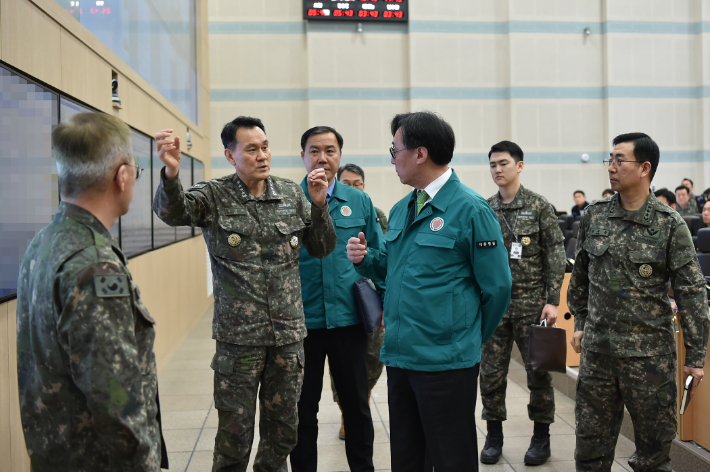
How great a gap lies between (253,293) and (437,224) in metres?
0.80

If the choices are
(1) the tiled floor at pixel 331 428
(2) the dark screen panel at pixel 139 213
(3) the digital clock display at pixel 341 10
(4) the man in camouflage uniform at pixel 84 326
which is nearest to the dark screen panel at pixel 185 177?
(2) the dark screen panel at pixel 139 213

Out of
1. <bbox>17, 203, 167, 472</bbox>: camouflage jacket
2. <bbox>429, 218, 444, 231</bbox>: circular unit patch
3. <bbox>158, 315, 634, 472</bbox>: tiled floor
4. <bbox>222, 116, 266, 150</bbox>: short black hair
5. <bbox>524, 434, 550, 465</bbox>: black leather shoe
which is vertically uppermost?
<bbox>222, 116, 266, 150</bbox>: short black hair

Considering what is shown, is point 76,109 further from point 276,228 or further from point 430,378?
point 430,378

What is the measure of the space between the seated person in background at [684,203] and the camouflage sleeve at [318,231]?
7.89 m

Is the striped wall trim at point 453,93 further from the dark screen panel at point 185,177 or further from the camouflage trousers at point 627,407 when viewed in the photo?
the camouflage trousers at point 627,407

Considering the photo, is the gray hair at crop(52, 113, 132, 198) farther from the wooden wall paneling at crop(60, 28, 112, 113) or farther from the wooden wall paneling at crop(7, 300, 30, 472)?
the wooden wall paneling at crop(60, 28, 112, 113)

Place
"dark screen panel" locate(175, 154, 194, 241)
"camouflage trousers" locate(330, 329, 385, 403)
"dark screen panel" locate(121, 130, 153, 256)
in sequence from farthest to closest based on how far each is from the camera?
Answer: 1. "dark screen panel" locate(175, 154, 194, 241)
2. "dark screen panel" locate(121, 130, 153, 256)
3. "camouflage trousers" locate(330, 329, 385, 403)

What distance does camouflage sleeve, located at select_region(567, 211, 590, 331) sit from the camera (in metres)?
2.66

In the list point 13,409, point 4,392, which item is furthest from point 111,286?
point 13,409

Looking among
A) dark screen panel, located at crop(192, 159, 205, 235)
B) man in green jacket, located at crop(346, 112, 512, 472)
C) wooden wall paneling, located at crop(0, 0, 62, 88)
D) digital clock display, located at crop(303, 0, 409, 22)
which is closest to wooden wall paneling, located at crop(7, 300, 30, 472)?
wooden wall paneling, located at crop(0, 0, 62, 88)

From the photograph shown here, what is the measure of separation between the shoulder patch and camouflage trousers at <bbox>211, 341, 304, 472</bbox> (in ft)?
3.44

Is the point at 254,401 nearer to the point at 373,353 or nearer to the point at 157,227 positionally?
the point at 373,353

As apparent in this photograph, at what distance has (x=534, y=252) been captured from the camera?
11.0 ft

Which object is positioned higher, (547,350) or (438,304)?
(438,304)
